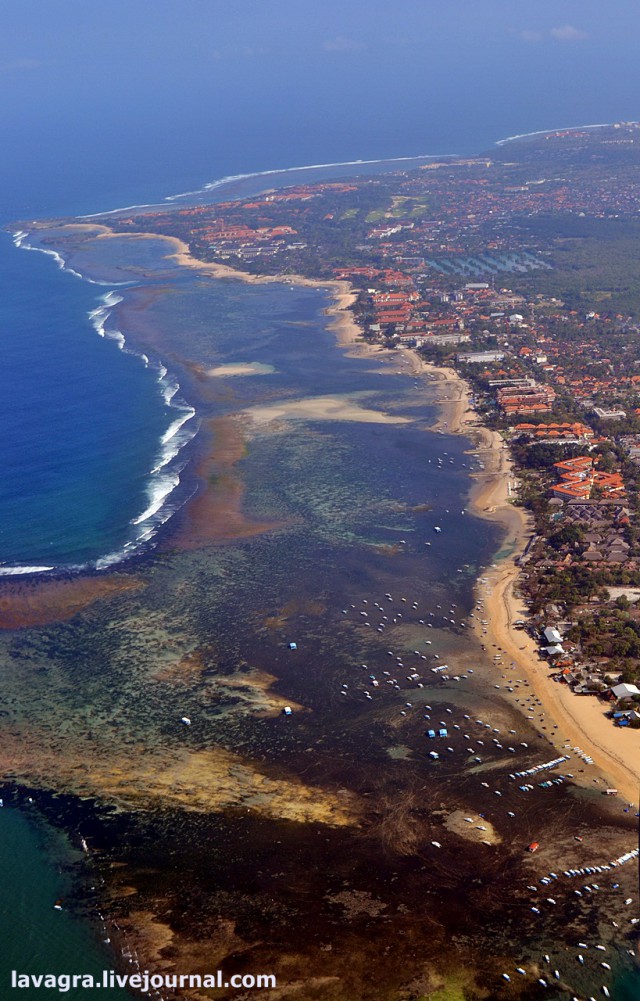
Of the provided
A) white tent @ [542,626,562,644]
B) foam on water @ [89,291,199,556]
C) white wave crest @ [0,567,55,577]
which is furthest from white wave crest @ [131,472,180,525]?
white tent @ [542,626,562,644]

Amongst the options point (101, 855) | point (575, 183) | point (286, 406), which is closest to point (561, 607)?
point (101, 855)

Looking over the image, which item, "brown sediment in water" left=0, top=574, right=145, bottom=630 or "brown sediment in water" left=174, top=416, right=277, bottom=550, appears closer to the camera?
"brown sediment in water" left=0, top=574, right=145, bottom=630

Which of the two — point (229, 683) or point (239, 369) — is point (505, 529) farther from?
point (239, 369)

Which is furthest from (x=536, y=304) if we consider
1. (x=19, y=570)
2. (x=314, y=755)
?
(x=314, y=755)

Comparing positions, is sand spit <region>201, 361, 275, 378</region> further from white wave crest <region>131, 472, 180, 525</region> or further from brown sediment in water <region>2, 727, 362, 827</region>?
brown sediment in water <region>2, 727, 362, 827</region>

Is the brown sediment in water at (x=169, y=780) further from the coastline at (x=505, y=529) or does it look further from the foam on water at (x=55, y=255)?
the foam on water at (x=55, y=255)

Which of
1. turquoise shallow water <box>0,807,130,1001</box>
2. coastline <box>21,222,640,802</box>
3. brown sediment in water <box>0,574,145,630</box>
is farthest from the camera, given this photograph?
brown sediment in water <box>0,574,145,630</box>
